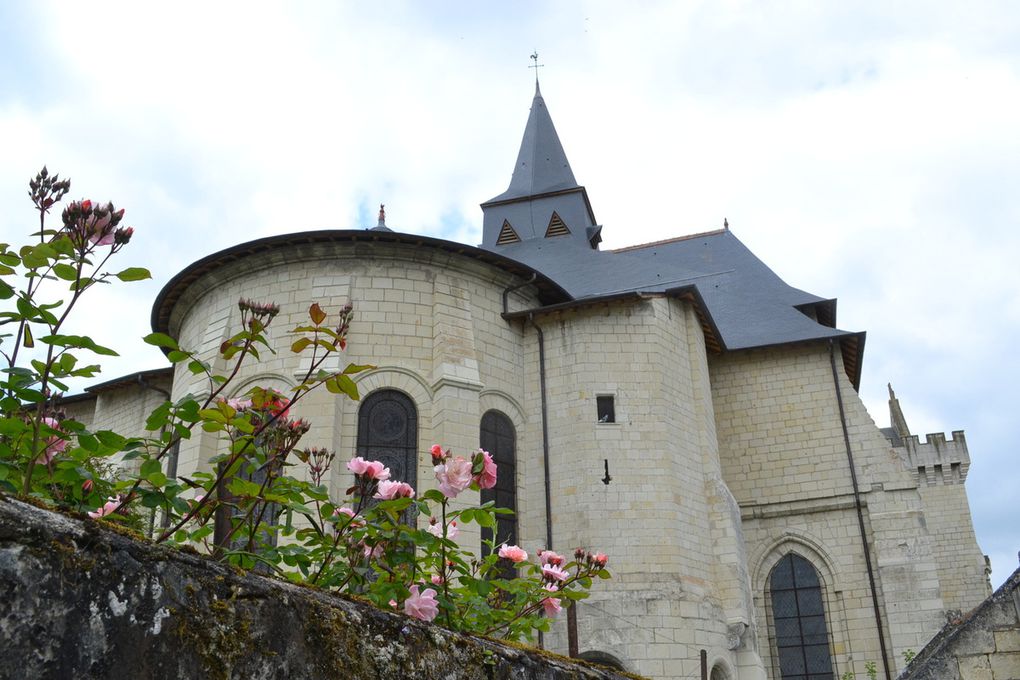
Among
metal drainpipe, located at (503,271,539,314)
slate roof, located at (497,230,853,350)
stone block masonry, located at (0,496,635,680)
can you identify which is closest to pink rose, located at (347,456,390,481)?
stone block masonry, located at (0,496,635,680)

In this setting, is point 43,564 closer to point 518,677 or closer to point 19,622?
point 19,622

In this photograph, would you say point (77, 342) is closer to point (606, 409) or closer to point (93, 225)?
point (93, 225)

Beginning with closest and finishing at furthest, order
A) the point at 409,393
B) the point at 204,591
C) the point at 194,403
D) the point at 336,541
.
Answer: the point at 204,591 < the point at 194,403 < the point at 336,541 < the point at 409,393

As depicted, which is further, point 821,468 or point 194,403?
point 821,468

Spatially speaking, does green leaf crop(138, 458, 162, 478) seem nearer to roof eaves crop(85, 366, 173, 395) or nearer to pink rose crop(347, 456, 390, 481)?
pink rose crop(347, 456, 390, 481)

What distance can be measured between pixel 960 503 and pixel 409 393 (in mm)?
13623

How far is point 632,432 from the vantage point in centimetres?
1376

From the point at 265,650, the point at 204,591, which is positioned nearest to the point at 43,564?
the point at 204,591

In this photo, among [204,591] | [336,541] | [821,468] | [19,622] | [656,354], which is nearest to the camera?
[19,622]

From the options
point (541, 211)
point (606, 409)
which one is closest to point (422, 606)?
point (606, 409)

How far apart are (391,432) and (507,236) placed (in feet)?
39.7

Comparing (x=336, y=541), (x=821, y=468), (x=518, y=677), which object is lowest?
(x=518, y=677)

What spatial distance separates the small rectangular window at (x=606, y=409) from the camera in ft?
45.9

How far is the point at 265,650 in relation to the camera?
A: 158cm
